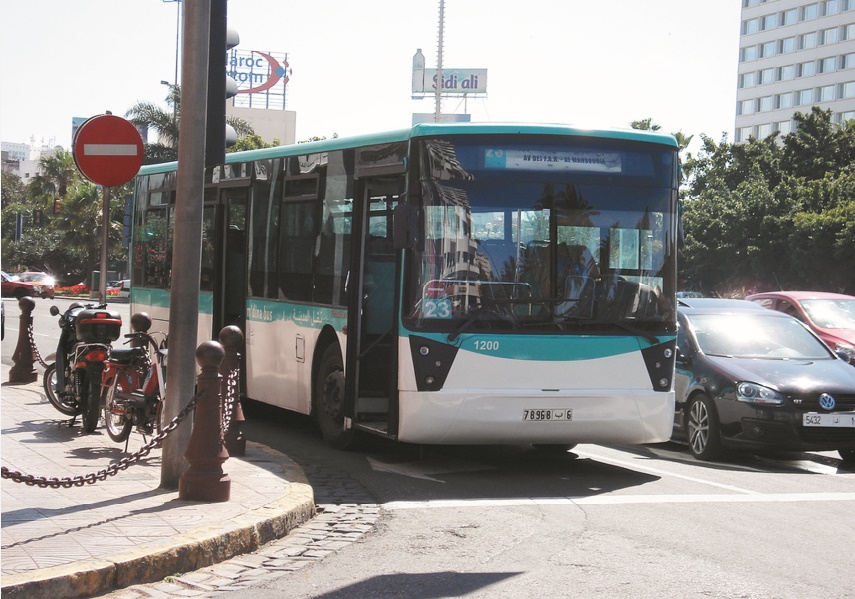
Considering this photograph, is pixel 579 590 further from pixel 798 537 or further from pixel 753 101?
Answer: pixel 753 101

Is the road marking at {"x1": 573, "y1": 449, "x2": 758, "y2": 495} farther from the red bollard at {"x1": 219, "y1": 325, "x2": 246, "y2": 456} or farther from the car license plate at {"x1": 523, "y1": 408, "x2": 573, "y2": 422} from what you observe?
the red bollard at {"x1": 219, "y1": 325, "x2": 246, "y2": 456}

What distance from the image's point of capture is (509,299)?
374 inches

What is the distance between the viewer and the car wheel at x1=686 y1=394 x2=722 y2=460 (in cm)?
1159

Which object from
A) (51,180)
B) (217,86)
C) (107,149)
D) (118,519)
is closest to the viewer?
(118,519)

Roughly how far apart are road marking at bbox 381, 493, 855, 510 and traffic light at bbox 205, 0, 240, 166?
283 centimetres

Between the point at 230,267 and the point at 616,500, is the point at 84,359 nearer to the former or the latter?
the point at 230,267

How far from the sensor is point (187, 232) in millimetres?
7773

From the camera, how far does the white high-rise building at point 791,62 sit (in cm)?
10862

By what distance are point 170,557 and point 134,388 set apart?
4.03 metres

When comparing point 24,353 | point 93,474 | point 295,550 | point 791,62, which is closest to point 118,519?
point 93,474

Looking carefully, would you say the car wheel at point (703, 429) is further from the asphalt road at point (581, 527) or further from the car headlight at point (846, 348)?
the car headlight at point (846, 348)

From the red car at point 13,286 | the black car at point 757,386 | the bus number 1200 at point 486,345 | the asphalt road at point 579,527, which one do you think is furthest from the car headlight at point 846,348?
the red car at point 13,286

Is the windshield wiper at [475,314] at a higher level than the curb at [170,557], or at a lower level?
higher

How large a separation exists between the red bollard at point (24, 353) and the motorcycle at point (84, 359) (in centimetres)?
322
